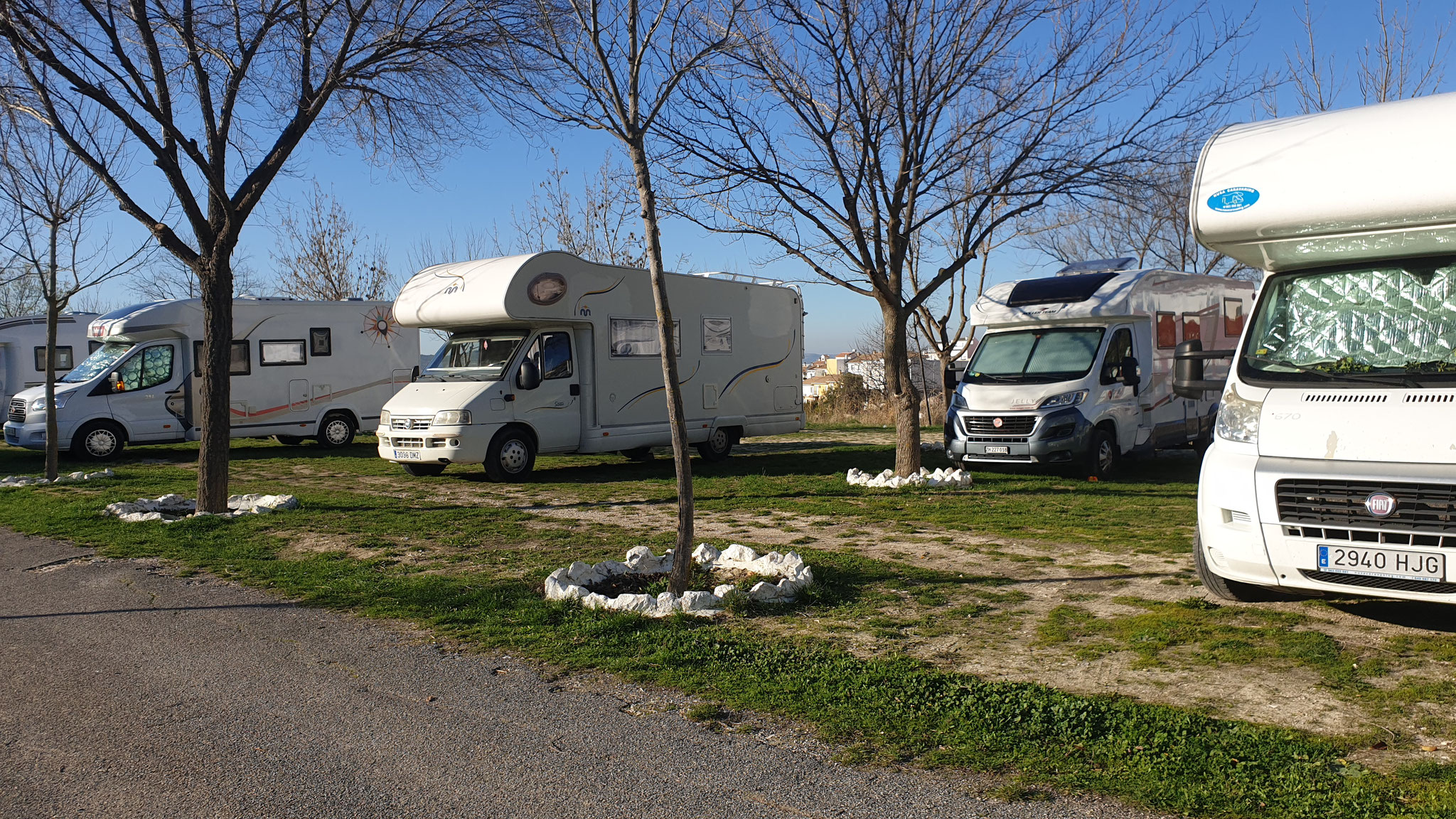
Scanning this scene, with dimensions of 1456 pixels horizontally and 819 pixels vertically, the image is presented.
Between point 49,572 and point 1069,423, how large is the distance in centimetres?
1040

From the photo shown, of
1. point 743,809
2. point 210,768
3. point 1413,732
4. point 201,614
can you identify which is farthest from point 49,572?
point 1413,732

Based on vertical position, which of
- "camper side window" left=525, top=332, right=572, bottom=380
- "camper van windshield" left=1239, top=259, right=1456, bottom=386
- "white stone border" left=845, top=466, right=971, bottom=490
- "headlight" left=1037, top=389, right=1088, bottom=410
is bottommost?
"white stone border" left=845, top=466, right=971, bottom=490

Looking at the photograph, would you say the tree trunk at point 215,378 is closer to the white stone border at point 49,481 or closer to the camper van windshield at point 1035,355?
the white stone border at point 49,481

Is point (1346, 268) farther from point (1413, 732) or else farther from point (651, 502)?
point (651, 502)

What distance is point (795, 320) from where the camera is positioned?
17.9 m

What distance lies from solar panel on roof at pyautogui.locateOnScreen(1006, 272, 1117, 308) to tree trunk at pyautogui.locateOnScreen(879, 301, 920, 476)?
203cm

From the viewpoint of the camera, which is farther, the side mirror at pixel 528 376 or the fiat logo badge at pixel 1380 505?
the side mirror at pixel 528 376

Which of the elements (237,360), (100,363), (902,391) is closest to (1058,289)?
(902,391)

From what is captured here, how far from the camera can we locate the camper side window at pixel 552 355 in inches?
569

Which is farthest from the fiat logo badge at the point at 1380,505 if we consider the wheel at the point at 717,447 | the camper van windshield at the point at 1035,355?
the wheel at the point at 717,447

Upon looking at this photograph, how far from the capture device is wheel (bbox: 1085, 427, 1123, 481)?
13117 millimetres

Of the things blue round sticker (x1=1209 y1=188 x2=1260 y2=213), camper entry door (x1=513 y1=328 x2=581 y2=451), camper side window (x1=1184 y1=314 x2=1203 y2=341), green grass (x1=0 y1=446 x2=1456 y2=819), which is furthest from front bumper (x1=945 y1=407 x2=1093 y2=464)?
blue round sticker (x1=1209 y1=188 x2=1260 y2=213)

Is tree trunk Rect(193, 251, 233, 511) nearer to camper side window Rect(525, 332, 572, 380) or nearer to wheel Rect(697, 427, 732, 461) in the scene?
camper side window Rect(525, 332, 572, 380)

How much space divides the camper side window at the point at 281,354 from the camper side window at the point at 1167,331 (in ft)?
48.2
